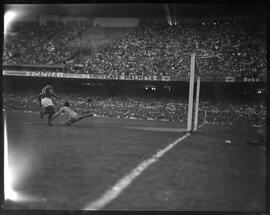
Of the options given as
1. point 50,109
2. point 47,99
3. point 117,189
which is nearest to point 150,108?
point 50,109

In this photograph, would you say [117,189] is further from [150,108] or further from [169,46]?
[150,108]

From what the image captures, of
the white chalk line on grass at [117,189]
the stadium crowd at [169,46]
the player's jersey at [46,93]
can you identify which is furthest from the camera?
the player's jersey at [46,93]

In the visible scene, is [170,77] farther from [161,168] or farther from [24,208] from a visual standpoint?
[24,208]

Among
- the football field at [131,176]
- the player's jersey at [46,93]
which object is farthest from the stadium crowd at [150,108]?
the football field at [131,176]

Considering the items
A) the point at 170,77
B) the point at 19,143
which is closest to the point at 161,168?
the point at 19,143

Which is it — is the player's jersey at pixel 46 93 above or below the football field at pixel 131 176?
above

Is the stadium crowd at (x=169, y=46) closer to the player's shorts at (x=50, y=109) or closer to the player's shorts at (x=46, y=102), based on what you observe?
the player's shorts at (x=46, y=102)

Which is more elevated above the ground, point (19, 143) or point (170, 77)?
point (170, 77)
